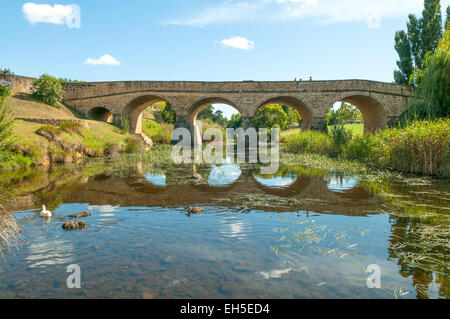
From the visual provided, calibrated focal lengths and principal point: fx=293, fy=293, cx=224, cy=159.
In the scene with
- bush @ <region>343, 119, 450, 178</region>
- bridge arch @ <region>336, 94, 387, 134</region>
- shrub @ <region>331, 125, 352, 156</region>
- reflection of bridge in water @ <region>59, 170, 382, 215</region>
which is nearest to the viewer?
reflection of bridge in water @ <region>59, 170, 382, 215</region>

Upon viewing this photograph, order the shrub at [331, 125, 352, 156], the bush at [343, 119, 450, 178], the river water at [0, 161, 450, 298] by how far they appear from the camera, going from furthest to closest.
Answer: the shrub at [331, 125, 352, 156]
the bush at [343, 119, 450, 178]
the river water at [0, 161, 450, 298]

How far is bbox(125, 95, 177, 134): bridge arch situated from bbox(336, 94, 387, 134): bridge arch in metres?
19.5

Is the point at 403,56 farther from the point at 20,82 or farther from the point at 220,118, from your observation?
the point at 220,118

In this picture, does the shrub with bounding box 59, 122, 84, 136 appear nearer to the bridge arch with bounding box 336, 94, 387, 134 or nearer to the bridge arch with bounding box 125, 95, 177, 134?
the bridge arch with bounding box 125, 95, 177, 134

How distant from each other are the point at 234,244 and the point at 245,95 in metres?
26.6

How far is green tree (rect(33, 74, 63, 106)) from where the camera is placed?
26250 mm

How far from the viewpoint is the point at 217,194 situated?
7.91 meters

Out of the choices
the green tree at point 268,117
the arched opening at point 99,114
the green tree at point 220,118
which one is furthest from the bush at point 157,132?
the green tree at point 220,118

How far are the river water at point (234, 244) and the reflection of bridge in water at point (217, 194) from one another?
1.7 inches

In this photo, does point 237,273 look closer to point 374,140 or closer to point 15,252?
point 15,252

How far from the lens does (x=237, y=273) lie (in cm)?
346

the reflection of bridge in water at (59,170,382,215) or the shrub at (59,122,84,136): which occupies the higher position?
the shrub at (59,122,84,136)

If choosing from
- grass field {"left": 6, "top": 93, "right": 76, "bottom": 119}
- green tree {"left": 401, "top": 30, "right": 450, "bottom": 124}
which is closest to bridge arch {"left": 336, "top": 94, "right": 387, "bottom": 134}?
green tree {"left": 401, "top": 30, "right": 450, "bottom": 124}

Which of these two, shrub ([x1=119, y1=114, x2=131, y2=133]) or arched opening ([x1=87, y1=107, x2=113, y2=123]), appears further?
arched opening ([x1=87, y1=107, x2=113, y2=123])
